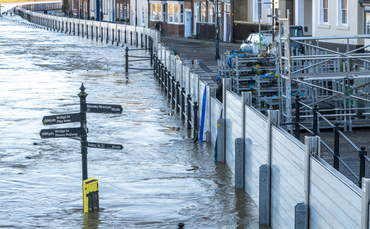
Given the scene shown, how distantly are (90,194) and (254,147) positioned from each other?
2.48 metres

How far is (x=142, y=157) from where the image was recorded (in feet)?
45.1

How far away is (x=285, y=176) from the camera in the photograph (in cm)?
829

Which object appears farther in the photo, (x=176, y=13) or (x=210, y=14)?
(x=176, y=13)

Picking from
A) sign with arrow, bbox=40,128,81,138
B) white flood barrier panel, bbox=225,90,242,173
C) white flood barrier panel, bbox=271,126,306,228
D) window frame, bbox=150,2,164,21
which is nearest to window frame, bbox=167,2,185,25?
window frame, bbox=150,2,164,21

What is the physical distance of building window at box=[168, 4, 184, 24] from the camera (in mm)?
64812

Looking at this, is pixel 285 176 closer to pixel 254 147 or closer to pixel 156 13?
pixel 254 147

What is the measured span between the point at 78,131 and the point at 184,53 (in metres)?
33.4

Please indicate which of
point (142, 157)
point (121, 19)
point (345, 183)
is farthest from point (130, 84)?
point (121, 19)

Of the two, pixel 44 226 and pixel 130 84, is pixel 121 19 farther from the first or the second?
pixel 44 226

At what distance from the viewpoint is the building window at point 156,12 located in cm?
7000

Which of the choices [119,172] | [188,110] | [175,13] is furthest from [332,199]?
[175,13]

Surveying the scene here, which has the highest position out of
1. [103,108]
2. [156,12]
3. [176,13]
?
[156,12]

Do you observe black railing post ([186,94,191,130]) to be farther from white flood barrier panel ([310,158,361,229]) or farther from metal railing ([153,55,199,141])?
white flood barrier panel ([310,158,361,229])

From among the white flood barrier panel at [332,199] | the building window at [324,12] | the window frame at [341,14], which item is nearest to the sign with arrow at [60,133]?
the white flood barrier panel at [332,199]
